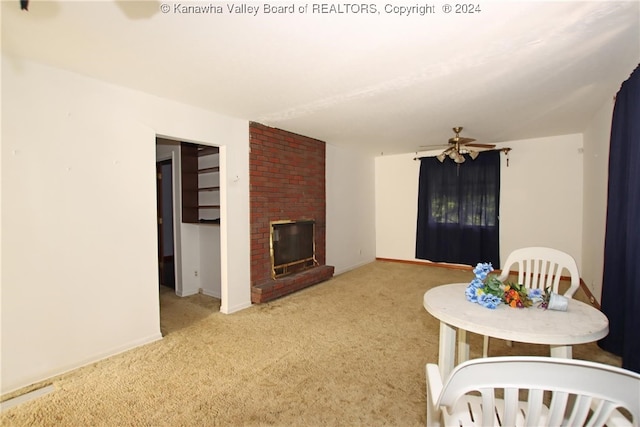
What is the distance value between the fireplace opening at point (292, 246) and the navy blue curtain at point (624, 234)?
331 centimetres

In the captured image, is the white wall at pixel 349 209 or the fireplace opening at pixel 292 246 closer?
the fireplace opening at pixel 292 246

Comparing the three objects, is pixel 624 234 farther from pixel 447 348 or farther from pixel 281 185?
pixel 281 185

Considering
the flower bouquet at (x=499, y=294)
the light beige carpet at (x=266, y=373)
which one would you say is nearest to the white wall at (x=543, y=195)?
the light beige carpet at (x=266, y=373)

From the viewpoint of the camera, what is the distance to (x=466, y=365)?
907 mm

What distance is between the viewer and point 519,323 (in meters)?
1.44

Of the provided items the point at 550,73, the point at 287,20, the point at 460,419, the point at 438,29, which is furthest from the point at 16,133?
the point at 550,73

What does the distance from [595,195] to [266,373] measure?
433cm

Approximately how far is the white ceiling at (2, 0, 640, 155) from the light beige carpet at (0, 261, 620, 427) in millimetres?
2246

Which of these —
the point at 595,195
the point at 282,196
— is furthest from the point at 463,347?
the point at 595,195

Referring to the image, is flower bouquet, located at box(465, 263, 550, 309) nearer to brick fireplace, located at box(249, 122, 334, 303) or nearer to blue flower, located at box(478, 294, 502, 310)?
blue flower, located at box(478, 294, 502, 310)

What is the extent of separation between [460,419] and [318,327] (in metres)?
1.93

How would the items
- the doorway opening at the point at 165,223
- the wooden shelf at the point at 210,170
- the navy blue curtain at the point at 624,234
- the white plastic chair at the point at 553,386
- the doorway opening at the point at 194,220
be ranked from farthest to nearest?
1. the doorway opening at the point at 165,223
2. the doorway opening at the point at 194,220
3. the wooden shelf at the point at 210,170
4. the navy blue curtain at the point at 624,234
5. the white plastic chair at the point at 553,386

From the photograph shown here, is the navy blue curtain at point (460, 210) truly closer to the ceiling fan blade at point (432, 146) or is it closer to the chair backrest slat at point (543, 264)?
the ceiling fan blade at point (432, 146)

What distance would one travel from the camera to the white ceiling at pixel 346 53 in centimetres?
158
